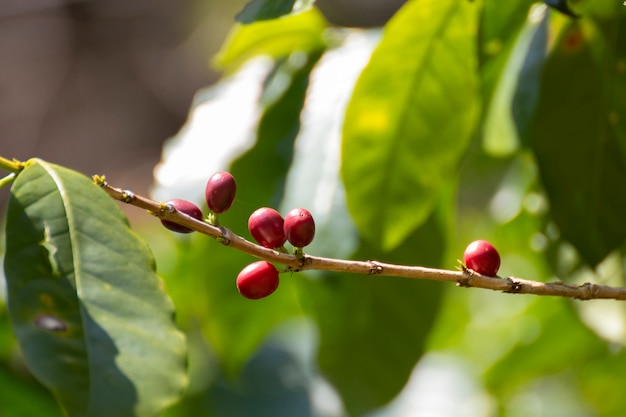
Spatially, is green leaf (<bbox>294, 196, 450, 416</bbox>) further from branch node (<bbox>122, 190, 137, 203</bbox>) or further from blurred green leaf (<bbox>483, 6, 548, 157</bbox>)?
branch node (<bbox>122, 190, 137, 203</bbox>)

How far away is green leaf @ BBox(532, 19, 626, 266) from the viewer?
114 cm

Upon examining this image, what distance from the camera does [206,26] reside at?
6301 mm

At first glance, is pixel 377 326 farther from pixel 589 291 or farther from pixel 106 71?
pixel 106 71

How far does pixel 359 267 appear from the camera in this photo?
27.2 inches

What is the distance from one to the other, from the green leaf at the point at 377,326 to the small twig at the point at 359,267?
1.90 feet

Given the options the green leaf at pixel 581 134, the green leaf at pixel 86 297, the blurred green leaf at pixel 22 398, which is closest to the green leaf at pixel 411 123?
the green leaf at pixel 581 134

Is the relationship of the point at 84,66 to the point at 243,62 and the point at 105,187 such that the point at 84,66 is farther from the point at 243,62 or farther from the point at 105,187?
the point at 105,187

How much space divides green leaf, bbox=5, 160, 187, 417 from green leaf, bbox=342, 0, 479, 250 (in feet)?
1.30

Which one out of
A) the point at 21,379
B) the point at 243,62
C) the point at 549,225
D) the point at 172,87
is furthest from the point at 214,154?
the point at 172,87

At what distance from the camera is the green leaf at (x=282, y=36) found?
1392 mm

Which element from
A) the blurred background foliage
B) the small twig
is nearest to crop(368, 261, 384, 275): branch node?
the small twig

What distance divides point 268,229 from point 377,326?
0.63 m

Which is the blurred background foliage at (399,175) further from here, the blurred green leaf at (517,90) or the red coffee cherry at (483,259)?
the red coffee cherry at (483,259)

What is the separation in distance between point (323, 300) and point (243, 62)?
53cm
